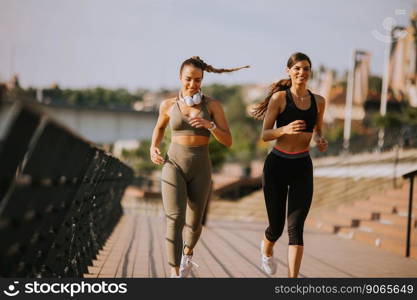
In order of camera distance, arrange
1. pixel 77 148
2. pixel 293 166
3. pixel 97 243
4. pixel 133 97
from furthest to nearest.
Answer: pixel 133 97
pixel 97 243
pixel 293 166
pixel 77 148

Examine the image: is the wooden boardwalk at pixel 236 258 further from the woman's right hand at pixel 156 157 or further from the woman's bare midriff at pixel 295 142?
the woman's bare midriff at pixel 295 142

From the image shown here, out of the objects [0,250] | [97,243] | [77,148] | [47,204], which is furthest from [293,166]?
[97,243]

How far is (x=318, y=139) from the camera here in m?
6.12

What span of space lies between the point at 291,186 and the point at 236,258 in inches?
126

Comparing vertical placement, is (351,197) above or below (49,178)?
below

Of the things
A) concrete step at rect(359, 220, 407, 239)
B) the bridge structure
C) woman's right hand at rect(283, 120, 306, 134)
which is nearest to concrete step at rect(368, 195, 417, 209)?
concrete step at rect(359, 220, 407, 239)

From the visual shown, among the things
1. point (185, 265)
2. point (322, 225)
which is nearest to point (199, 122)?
point (185, 265)

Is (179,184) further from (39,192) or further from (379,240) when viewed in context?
(379,240)

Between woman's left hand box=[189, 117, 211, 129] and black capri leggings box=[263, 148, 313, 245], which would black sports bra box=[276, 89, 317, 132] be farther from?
woman's left hand box=[189, 117, 211, 129]

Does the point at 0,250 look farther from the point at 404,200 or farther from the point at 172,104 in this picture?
the point at 404,200

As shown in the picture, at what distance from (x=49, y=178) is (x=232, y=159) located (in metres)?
81.2

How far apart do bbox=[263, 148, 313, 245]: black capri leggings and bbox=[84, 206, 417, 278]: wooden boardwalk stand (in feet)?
3.93

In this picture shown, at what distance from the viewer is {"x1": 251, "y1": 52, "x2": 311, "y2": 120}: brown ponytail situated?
Answer: 5973 mm

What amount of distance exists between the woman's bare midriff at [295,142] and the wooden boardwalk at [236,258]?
1.62 m
